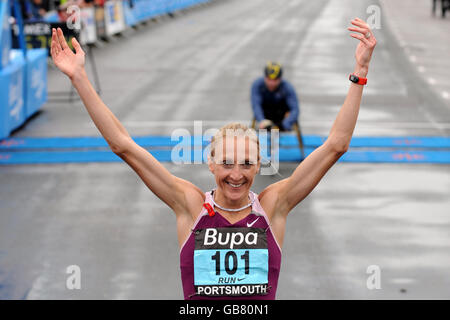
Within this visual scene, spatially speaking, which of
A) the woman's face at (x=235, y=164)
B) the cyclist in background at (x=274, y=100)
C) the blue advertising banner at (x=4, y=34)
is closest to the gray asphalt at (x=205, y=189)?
the cyclist in background at (x=274, y=100)

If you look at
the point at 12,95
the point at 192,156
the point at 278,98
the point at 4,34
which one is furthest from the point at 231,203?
the point at 4,34

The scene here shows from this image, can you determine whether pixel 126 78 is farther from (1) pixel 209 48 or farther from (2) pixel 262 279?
(2) pixel 262 279

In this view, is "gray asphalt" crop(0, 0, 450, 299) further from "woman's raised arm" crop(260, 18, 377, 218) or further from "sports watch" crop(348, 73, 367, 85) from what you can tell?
"sports watch" crop(348, 73, 367, 85)

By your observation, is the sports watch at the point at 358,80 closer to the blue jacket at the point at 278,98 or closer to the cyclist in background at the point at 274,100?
the cyclist in background at the point at 274,100

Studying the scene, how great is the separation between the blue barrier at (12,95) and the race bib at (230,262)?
1119cm

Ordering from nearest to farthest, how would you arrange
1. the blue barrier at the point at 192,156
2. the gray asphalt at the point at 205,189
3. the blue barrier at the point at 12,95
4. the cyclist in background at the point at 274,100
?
the gray asphalt at the point at 205,189 → the cyclist in background at the point at 274,100 → the blue barrier at the point at 192,156 → the blue barrier at the point at 12,95

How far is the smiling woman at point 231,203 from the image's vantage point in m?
3.06

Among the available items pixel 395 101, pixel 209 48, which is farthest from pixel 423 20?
pixel 395 101

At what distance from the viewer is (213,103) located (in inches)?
690

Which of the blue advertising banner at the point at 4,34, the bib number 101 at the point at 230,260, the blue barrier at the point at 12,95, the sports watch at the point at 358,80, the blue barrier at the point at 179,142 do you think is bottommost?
the blue barrier at the point at 179,142

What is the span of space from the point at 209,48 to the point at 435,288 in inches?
850

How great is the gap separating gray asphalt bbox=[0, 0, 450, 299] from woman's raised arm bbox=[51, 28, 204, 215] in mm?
4168

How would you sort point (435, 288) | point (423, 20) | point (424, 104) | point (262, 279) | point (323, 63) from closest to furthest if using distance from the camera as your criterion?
point (262, 279) < point (435, 288) < point (424, 104) < point (323, 63) < point (423, 20)
